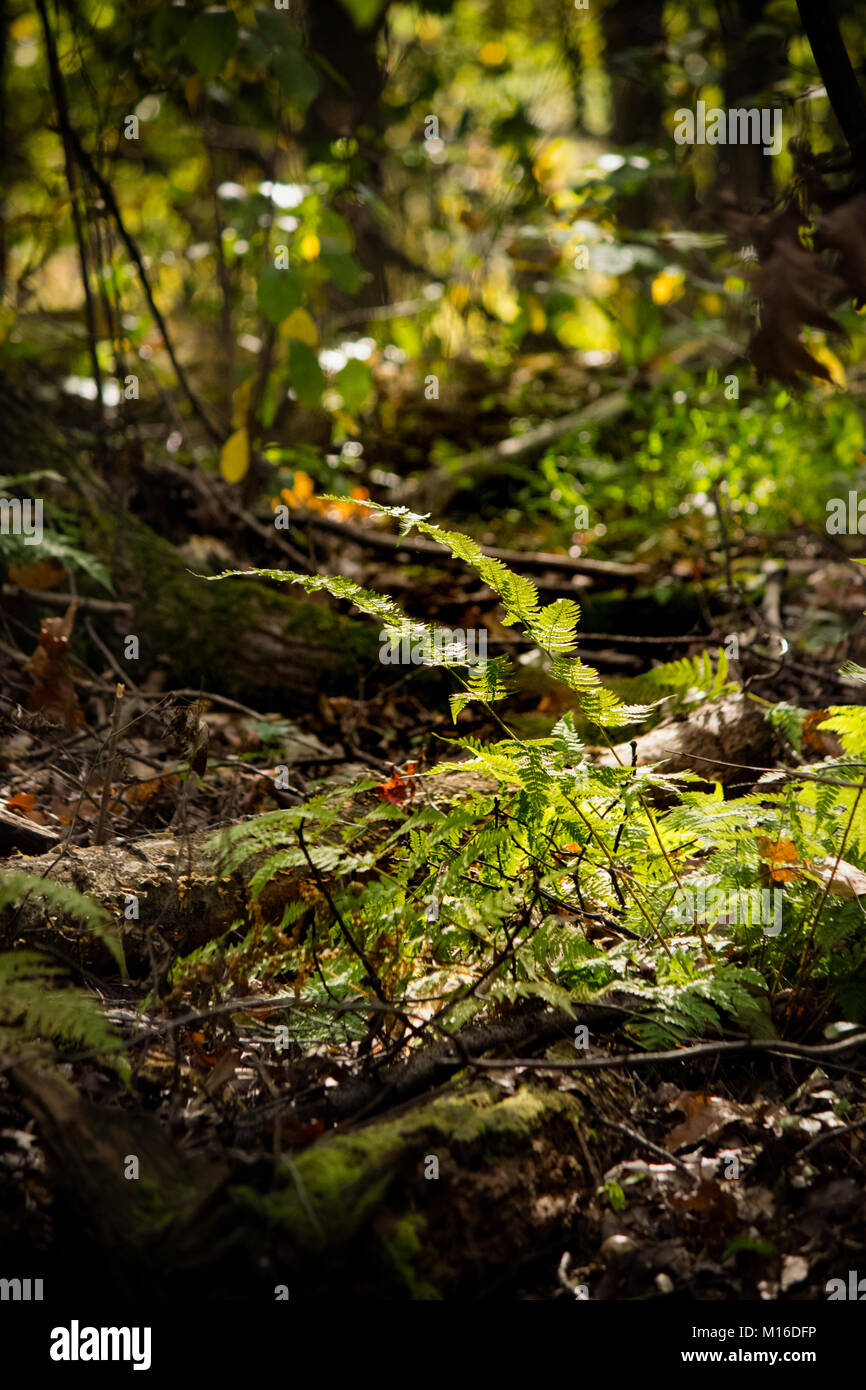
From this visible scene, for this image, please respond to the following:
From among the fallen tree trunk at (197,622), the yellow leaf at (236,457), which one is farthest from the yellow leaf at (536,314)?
the fallen tree trunk at (197,622)

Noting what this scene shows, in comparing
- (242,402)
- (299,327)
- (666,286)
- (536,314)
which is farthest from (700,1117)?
(536,314)

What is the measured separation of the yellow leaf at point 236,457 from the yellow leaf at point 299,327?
59 cm

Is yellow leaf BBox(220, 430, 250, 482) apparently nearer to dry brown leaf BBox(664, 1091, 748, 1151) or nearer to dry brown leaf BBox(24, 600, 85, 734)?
dry brown leaf BBox(24, 600, 85, 734)

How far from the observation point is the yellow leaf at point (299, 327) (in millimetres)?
4398

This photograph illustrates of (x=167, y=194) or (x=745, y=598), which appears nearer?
(x=745, y=598)

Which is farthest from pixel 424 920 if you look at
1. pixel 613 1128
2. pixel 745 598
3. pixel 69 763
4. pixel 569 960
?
pixel 745 598

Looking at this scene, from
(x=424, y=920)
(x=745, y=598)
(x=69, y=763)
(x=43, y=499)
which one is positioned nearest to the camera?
(x=424, y=920)

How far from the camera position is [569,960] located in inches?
83.3

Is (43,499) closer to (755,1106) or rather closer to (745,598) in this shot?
(745,598)

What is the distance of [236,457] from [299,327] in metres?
0.74

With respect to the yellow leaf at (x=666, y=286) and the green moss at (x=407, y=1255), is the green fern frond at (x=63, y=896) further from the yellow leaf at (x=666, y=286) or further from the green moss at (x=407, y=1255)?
the yellow leaf at (x=666, y=286)

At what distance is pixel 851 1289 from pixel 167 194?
6912 mm

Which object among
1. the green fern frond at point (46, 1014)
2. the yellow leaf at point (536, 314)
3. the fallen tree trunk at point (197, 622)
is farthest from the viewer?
the yellow leaf at point (536, 314)
